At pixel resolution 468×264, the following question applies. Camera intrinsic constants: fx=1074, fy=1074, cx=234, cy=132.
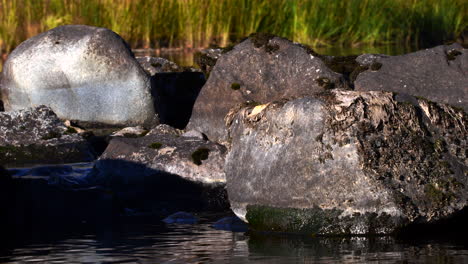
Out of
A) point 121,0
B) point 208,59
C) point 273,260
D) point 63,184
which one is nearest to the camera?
point 273,260

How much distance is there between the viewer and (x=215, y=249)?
25.2ft

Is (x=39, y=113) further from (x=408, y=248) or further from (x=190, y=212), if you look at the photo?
(x=408, y=248)

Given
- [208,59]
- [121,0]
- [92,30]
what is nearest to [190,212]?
[208,59]

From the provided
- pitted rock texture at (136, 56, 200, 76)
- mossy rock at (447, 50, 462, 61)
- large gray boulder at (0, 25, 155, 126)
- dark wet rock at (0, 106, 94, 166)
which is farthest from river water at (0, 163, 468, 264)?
pitted rock texture at (136, 56, 200, 76)

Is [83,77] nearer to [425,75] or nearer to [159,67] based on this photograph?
[159,67]

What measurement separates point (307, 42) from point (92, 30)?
41.2 ft

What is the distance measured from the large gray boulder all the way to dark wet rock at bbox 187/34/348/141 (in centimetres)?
220

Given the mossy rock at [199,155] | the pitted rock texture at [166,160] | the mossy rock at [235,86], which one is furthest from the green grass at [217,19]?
the mossy rock at [199,155]

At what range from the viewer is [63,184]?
1046 cm

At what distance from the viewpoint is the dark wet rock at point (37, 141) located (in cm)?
1229

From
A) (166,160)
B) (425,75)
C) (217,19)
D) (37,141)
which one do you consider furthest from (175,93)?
(217,19)

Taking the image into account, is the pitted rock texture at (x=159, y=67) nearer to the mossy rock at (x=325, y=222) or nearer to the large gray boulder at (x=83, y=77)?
the large gray boulder at (x=83, y=77)

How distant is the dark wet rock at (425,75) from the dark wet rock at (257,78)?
469 millimetres

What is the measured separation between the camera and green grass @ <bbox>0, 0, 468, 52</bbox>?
87.3 feet
